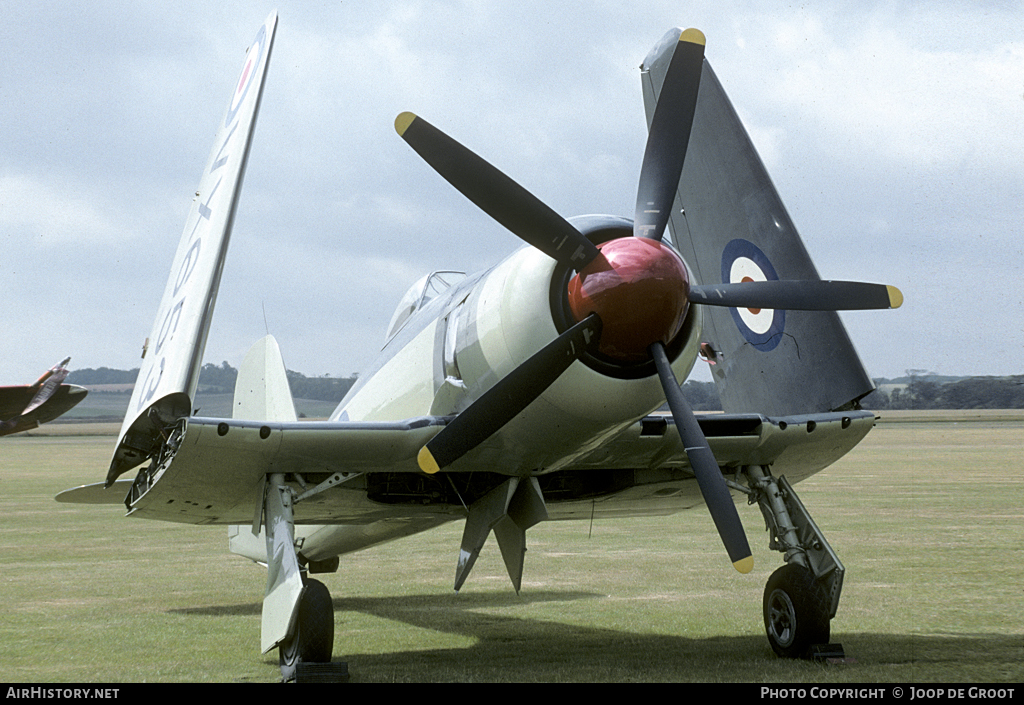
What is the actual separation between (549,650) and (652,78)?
7.06 metres

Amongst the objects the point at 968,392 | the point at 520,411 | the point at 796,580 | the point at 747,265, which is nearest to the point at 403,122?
the point at 520,411

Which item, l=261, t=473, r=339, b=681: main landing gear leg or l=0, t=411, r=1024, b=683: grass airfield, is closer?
l=261, t=473, r=339, b=681: main landing gear leg

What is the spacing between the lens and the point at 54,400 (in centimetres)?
3766

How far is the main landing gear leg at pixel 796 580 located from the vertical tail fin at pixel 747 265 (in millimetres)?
1455

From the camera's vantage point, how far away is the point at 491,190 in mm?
6301

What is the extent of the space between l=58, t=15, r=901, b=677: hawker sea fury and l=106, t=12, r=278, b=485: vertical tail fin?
0.9 inches

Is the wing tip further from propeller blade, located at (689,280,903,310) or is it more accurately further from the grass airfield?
the grass airfield

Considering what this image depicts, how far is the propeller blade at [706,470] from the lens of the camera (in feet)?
19.9

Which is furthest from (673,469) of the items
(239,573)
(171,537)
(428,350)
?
(171,537)

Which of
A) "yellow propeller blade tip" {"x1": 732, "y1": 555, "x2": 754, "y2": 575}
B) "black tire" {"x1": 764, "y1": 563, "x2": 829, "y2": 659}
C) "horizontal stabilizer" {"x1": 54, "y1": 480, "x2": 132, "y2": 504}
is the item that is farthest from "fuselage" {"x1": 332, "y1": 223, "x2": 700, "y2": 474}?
"horizontal stabilizer" {"x1": 54, "y1": 480, "x2": 132, "y2": 504}

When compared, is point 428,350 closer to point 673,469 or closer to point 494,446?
point 494,446

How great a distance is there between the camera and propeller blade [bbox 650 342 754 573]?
19.9 ft

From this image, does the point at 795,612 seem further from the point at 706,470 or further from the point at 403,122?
the point at 403,122

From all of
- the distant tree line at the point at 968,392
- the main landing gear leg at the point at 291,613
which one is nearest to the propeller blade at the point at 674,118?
the main landing gear leg at the point at 291,613
